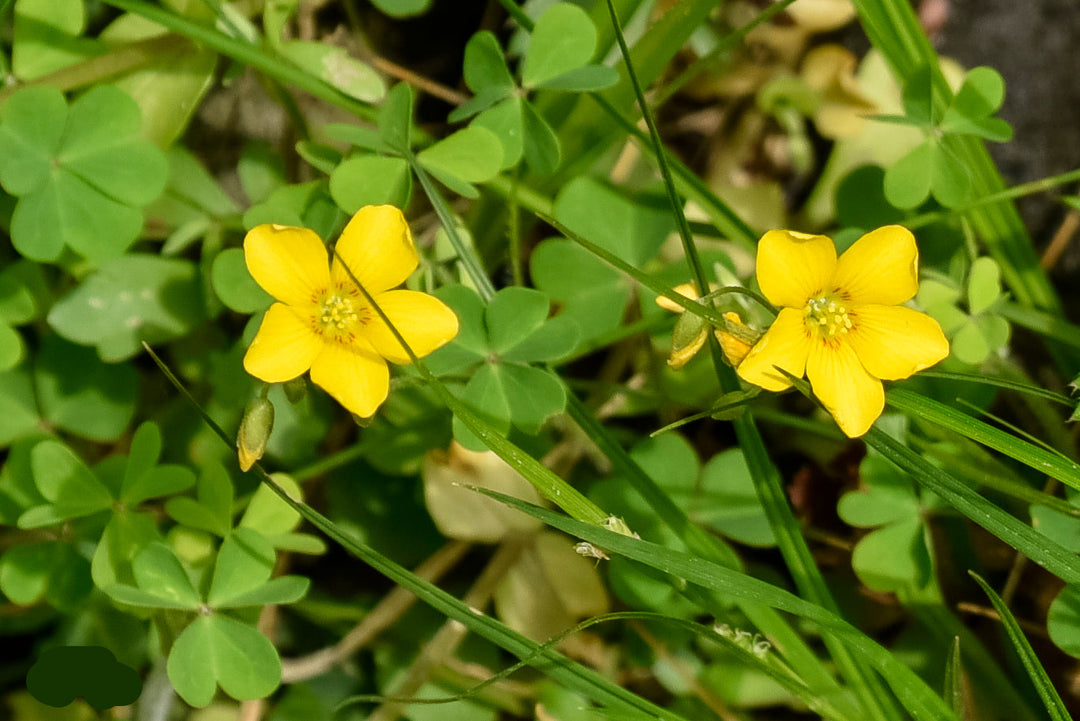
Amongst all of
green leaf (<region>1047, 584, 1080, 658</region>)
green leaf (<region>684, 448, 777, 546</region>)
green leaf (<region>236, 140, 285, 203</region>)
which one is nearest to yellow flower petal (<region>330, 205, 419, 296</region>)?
green leaf (<region>236, 140, 285, 203</region>)

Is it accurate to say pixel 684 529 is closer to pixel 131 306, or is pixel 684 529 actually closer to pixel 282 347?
pixel 282 347

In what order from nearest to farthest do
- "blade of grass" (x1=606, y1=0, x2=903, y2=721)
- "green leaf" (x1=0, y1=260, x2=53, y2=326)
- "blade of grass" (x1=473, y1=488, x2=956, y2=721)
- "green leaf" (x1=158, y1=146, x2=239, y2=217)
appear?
"blade of grass" (x1=473, y1=488, x2=956, y2=721) < "blade of grass" (x1=606, y1=0, x2=903, y2=721) < "green leaf" (x1=0, y1=260, x2=53, y2=326) < "green leaf" (x1=158, y1=146, x2=239, y2=217)

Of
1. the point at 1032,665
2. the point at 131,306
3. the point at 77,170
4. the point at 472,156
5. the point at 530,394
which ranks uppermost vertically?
the point at 472,156

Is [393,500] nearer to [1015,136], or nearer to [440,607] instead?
[440,607]

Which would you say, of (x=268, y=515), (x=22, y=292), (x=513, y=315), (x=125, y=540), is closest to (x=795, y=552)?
(x=513, y=315)

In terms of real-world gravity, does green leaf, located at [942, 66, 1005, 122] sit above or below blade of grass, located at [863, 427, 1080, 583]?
above

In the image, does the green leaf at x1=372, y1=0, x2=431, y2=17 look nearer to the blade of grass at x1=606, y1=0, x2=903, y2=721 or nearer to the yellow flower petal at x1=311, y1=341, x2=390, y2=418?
the blade of grass at x1=606, y1=0, x2=903, y2=721

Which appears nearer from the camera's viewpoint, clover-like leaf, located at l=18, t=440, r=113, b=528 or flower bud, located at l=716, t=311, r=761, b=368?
flower bud, located at l=716, t=311, r=761, b=368
